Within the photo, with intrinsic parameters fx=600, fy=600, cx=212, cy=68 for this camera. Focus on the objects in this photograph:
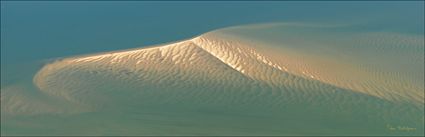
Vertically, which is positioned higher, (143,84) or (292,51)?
(292,51)

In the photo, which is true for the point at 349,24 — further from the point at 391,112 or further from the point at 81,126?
the point at 81,126

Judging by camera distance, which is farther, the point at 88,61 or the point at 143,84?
the point at 88,61

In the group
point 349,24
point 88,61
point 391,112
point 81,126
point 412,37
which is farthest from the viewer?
point 349,24

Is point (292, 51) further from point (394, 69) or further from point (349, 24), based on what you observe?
point (349, 24)

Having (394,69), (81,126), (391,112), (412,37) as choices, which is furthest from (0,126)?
(412,37)

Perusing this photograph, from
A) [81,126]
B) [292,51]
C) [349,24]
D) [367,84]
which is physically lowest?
[81,126]

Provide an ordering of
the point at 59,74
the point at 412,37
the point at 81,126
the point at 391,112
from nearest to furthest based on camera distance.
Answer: the point at 81,126 < the point at 391,112 < the point at 59,74 < the point at 412,37

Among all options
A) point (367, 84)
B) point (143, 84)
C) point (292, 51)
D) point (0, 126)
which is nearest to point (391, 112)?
point (367, 84)
